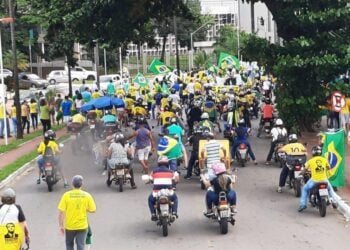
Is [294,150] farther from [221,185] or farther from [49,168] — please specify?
[49,168]

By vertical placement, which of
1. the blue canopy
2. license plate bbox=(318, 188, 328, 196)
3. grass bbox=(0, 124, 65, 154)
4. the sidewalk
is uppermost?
the blue canopy

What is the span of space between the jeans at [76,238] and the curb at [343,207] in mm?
5830

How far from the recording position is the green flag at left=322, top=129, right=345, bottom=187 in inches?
667

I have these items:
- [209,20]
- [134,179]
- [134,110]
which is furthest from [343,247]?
[209,20]

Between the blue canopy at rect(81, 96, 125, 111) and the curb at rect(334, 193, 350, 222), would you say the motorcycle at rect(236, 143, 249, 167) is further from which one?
the blue canopy at rect(81, 96, 125, 111)

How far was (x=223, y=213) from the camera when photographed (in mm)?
13438

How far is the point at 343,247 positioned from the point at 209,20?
259 feet

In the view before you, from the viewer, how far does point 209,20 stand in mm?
90000

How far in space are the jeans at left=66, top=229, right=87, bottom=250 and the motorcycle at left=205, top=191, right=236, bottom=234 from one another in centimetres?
306

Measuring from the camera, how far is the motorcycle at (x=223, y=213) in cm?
1345

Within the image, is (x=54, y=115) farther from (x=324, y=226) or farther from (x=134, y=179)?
(x=324, y=226)

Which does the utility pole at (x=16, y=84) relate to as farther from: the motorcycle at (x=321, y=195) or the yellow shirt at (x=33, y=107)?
the motorcycle at (x=321, y=195)

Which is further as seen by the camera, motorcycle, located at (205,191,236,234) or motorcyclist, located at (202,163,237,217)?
motorcyclist, located at (202,163,237,217)

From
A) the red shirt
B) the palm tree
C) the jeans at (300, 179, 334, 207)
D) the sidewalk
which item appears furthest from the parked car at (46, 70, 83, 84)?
the jeans at (300, 179, 334, 207)
